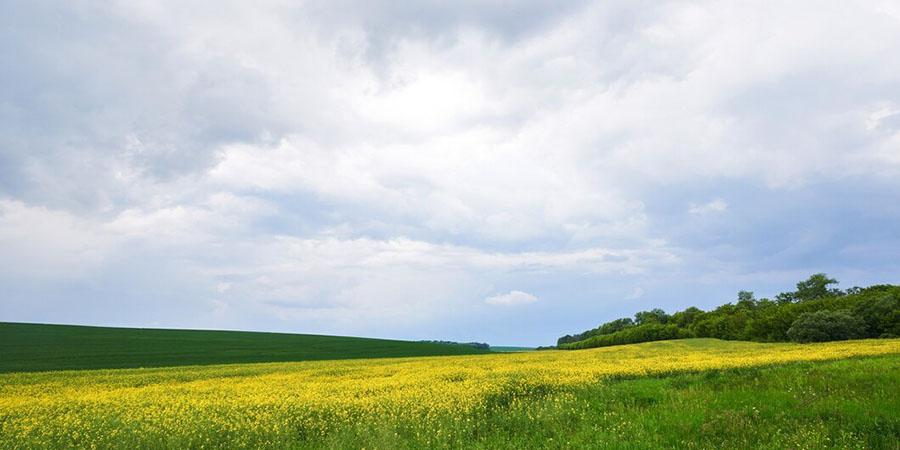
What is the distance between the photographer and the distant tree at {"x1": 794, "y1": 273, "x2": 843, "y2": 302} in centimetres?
9562

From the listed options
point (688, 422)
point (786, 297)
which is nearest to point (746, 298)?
point (786, 297)

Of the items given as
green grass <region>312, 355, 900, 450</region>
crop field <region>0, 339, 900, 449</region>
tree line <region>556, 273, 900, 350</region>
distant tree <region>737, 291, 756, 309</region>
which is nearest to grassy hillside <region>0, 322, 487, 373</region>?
crop field <region>0, 339, 900, 449</region>

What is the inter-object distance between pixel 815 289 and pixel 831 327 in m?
61.9

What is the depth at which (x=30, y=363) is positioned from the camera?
40.4 meters

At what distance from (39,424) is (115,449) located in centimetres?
440

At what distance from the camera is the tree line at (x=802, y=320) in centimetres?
4819

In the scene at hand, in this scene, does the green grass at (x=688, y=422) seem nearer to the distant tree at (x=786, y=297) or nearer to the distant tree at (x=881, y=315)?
the distant tree at (x=881, y=315)

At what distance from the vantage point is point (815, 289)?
96.0 metres

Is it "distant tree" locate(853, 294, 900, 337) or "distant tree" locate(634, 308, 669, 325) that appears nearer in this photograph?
"distant tree" locate(853, 294, 900, 337)

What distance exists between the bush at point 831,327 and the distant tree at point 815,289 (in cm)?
5784

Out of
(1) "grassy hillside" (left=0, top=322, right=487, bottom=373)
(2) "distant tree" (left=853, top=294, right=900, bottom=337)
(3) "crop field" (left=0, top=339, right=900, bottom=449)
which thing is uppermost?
(2) "distant tree" (left=853, top=294, right=900, bottom=337)

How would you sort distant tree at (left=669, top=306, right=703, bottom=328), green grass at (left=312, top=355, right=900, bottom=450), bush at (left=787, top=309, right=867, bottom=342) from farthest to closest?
distant tree at (left=669, top=306, right=703, bottom=328) < bush at (left=787, top=309, right=867, bottom=342) < green grass at (left=312, top=355, right=900, bottom=450)

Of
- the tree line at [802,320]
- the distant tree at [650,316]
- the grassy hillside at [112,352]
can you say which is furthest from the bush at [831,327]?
the distant tree at [650,316]

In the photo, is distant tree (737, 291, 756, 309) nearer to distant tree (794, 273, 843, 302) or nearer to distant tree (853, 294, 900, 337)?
distant tree (794, 273, 843, 302)
